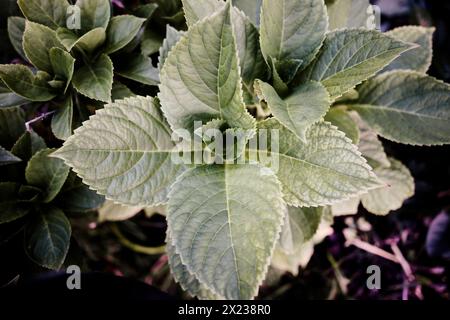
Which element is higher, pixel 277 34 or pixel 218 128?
pixel 277 34

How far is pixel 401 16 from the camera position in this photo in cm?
122

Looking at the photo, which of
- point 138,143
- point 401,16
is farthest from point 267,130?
point 401,16

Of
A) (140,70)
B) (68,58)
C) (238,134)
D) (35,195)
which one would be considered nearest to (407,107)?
(238,134)

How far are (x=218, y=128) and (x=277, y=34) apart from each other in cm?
18

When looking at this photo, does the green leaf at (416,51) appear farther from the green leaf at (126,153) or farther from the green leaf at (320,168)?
the green leaf at (126,153)

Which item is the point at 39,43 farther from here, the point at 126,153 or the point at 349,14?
the point at 349,14

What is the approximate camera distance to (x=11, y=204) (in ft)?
2.78

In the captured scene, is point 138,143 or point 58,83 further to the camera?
point 58,83

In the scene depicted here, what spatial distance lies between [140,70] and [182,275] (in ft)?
1.29

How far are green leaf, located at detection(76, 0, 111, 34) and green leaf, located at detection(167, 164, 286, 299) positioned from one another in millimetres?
328

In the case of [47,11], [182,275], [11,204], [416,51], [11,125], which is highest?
[47,11]

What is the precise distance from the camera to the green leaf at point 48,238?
819 millimetres

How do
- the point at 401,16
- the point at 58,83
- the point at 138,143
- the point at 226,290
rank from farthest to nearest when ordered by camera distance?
1. the point at 401,16
2. the point at 58,83
3. the point at 138,143
4. the point at 226,290
